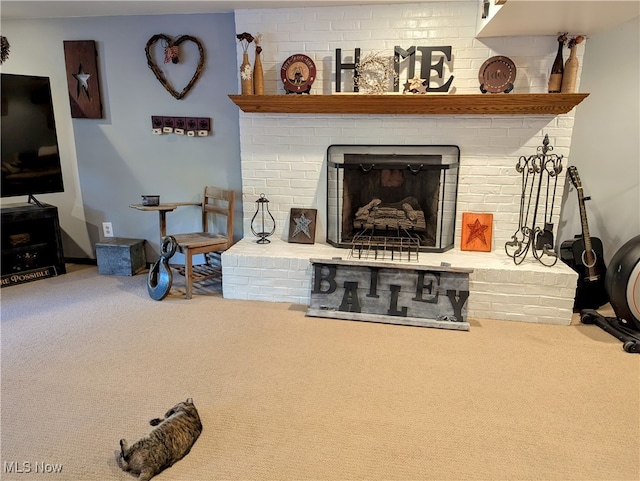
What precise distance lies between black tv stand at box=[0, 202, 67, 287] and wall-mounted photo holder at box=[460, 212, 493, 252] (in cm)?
326

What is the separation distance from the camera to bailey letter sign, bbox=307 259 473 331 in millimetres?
2684

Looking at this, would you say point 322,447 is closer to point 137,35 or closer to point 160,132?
point 160,132

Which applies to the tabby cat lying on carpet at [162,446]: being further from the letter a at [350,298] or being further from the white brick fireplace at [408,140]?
the white brick fireplace at [408,140]

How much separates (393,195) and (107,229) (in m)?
2.57

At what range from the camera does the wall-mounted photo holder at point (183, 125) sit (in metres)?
3.39

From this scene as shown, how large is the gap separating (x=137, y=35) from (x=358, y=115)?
73.5 inches

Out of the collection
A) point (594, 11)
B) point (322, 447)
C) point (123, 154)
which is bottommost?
point (322, 447)

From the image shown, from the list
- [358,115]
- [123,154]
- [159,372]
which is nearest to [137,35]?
[123,154]

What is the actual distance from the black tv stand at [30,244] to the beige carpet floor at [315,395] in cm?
69

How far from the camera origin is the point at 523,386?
80.4 inches

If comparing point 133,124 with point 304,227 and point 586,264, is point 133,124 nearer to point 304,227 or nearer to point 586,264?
point 304,227

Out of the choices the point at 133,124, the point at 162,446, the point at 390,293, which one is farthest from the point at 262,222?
the point at 162,446

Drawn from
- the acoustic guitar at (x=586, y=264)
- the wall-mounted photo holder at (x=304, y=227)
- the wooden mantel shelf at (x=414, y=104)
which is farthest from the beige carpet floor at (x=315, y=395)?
the wooden mantel shelf at (x=414, y=104)

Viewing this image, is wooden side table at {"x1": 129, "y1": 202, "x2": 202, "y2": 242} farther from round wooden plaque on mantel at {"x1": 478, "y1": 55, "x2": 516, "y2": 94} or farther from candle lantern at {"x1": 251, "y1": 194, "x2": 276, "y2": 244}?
round wooden plaque on mantel at {"x1": 478, "y1": 55, "x2": 516, "y2": 94}
